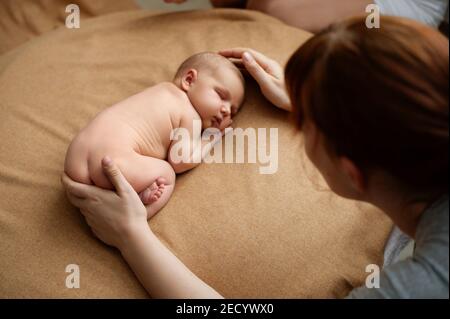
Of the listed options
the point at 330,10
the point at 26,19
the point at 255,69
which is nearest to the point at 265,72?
the point at 255,69

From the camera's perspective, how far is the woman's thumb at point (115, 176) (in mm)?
1033

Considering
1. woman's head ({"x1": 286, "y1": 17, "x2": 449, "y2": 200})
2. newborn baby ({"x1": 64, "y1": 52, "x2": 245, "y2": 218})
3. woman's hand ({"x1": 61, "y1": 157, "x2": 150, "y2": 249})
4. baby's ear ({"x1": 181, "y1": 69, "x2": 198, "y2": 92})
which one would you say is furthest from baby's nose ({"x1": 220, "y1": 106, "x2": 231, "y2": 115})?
woman's head ({"x1": 286, "y1": 17, "x2": 449, "y2": 200})

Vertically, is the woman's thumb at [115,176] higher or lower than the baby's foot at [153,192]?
higher

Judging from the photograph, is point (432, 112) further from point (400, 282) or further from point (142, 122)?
point (142, 122)

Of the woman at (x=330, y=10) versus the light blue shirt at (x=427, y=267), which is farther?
the woman at (x=330, y=10)

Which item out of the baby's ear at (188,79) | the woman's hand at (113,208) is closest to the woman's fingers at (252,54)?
the baby's ear at (188,79)

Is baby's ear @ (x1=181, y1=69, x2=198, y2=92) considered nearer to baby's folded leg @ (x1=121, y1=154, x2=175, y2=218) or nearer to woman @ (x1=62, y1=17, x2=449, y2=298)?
baby's folded leg @ (x1=121, y1=154, x2=175, y2=218)

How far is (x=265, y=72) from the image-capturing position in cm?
134

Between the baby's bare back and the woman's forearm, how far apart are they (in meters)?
0.15

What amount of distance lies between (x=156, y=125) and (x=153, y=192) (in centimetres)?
18

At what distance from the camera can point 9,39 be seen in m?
1.71

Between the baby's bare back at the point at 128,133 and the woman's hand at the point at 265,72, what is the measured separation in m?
0.20

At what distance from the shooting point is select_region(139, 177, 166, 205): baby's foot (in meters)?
1.11

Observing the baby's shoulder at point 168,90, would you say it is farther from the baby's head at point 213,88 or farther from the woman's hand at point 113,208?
the woman's hand at point 113,208
